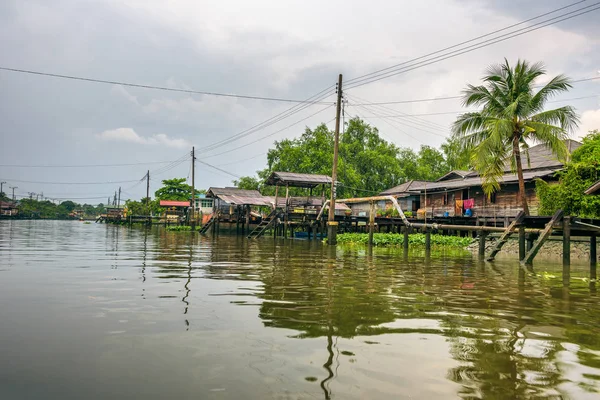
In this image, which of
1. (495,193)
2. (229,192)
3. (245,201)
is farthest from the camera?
(229,192)

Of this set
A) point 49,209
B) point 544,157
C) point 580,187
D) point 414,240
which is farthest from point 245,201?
point 49,209

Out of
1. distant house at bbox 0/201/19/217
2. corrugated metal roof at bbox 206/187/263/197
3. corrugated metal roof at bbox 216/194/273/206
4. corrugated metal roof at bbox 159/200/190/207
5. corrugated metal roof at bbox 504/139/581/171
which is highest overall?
corrugated metal roof at bbox 504/139/581/171

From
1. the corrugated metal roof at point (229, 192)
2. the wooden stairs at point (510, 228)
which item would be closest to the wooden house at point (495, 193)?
the wooden stairs at point (510, 228)

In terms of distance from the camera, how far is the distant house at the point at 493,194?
2908 cm

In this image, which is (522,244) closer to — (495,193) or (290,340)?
(290,340)

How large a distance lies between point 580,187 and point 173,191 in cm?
6794

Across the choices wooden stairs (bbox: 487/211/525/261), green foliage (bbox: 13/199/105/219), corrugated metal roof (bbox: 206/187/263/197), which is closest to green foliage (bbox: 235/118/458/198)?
corrugated metal roof (bbox: 206/187/263/197)

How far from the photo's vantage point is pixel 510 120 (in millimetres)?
21266

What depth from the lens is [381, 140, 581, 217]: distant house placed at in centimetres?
2908

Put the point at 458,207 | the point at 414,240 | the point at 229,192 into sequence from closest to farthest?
1. the point at 414,240
2. the point at 458,207
3. the point at 229,192

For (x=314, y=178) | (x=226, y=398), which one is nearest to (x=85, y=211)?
(x=314, y=178)

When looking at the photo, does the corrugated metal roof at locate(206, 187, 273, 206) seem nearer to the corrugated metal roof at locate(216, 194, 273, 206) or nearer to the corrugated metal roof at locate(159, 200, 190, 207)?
the corrugated metal roof at locate(216, 194, 273, 206)

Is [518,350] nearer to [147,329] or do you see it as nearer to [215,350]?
[215,350]

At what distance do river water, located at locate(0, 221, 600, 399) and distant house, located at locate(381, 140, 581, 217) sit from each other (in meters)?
22.1
